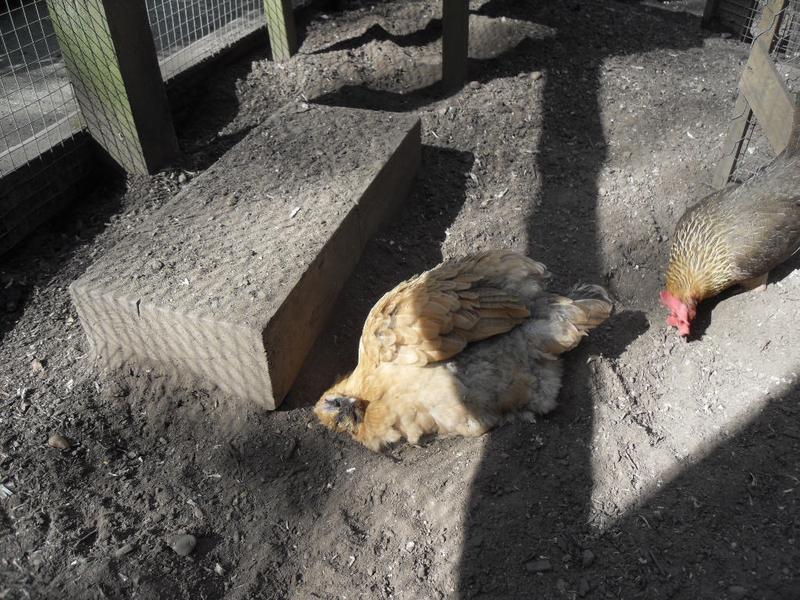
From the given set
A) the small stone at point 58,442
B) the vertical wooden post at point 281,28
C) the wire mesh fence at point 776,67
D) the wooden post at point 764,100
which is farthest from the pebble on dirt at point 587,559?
the vertical wooden post at point 281,28

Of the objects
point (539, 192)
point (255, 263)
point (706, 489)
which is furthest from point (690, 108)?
point (255, 263)

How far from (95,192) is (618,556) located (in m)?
3.51

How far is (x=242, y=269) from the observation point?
8.64 feet

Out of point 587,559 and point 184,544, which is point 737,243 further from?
point 184,544

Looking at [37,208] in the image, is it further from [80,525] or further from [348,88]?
[348,88]

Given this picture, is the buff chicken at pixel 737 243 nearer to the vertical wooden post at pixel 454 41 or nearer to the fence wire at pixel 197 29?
the vertical wooden post at pixel 454 41

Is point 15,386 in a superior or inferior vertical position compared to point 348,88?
inferior

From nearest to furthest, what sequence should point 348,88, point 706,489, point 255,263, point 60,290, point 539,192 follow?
point 706,489, point 255,263, point 60,290, point 539,192, point 348,88

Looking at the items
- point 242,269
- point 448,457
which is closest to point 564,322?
point 448,457

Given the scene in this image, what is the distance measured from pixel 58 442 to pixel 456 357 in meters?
1.63

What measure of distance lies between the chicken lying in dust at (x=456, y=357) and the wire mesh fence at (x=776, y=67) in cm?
176

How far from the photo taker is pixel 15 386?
8.95ft

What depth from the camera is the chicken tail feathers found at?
2.62 metres

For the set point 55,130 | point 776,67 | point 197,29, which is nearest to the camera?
point 55,130
